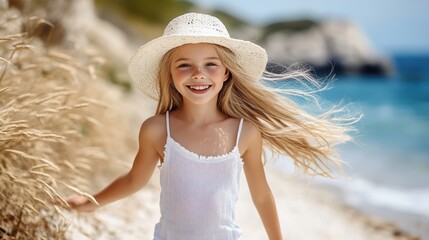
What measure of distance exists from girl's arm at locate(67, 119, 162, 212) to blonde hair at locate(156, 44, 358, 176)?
211mm

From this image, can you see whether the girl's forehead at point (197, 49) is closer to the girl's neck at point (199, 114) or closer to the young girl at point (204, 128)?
the young girl at point (204, 128)

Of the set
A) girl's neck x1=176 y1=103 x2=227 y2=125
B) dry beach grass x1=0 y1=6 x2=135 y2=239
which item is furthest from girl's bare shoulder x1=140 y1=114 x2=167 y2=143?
dry beach grass x1=0 y1=6 x2=135 y2=239

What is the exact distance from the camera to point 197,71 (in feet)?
9.23

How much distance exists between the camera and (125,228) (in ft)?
14.0

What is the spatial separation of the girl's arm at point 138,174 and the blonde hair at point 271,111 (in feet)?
0.69

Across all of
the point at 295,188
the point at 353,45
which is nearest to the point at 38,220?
the point at 295,188

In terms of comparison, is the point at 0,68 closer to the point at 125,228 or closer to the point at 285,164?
the point at 125,228

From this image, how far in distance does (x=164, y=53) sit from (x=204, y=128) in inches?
15.8

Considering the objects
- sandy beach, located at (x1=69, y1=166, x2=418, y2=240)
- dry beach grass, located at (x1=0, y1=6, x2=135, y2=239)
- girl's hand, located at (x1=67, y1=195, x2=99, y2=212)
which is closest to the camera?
dry beach grass, located at (x1=0, y1=6, x2=135, y2=239)

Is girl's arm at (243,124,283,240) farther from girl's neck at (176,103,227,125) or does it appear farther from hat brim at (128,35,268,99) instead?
hat brim at (128,35,268,99)

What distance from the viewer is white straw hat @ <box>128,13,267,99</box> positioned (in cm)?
277

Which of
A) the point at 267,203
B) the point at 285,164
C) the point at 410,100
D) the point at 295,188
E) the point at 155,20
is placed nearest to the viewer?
the point at 267,203

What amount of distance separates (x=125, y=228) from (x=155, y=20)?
32802mm

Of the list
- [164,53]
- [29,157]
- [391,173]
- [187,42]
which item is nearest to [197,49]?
[187,42]
